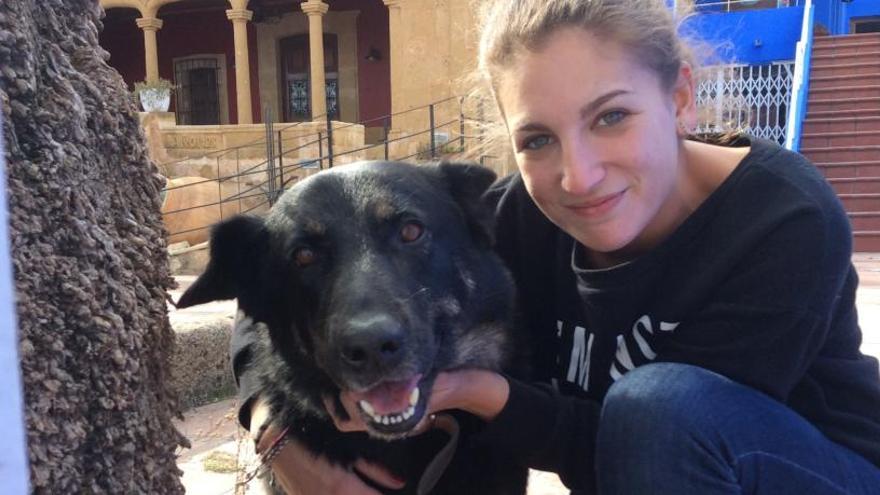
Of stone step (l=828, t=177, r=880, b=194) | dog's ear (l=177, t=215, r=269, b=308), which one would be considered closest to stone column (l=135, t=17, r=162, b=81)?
stone step (l=828, t=177, r=880, b=194)

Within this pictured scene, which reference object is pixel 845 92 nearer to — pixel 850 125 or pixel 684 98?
pixel 850 125

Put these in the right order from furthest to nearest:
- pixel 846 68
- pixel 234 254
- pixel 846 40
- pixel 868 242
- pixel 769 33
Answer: pixel 769 33
pixel 846 40
pixel 846 68
pixel 868 242
pixel 234 254

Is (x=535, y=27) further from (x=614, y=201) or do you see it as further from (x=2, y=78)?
(x=2, y=78)

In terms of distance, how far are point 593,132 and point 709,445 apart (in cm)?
76

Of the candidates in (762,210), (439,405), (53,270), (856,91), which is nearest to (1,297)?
(53,270)

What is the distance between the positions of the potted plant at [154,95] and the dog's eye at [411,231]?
12963mm

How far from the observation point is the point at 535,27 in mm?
1861

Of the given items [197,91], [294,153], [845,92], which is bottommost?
[294,153]

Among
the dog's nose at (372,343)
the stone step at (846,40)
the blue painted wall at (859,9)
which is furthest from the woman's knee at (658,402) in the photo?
the blue painted wall at (859,9)

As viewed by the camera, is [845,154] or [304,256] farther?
[845,154]

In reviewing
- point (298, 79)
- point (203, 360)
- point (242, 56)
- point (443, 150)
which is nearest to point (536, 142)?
point (203, 360)

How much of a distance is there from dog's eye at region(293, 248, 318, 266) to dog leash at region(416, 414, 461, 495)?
55 cm

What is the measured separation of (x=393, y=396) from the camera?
1.89m

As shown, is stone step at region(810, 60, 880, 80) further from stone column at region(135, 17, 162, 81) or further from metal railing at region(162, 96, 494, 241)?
stone column at region(135, 17, 162, 81)
